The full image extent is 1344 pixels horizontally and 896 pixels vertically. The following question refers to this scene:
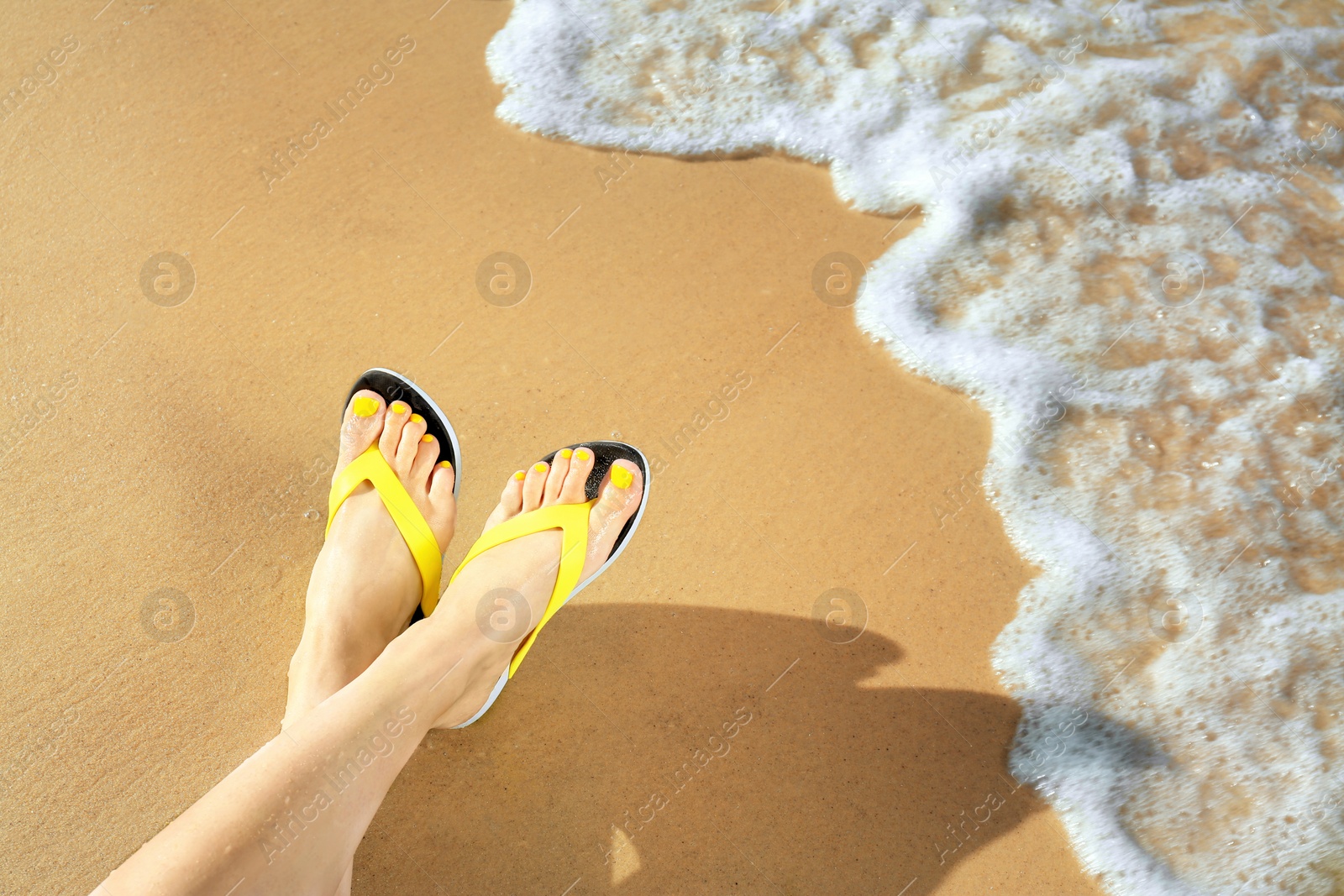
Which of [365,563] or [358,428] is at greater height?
[358,428]

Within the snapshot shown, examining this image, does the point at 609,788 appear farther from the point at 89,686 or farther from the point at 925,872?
the point at 89,686

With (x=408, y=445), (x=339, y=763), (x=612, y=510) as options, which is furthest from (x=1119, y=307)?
(x=339, y=763)

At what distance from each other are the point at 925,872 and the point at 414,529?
1208mm

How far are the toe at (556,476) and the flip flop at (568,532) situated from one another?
0.8 inches

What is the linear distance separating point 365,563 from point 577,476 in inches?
17.7

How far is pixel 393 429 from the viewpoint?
1.75m

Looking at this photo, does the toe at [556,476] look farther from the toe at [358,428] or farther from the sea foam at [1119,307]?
the sea foam at [1119,307]

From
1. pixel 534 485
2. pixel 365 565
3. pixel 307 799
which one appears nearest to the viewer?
pixel 307 799

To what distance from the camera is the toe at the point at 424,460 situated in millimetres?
1745

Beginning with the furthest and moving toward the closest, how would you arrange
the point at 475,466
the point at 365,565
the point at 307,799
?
1. the point at 475,466
2. the point at 365,565
3. the point at 307,799

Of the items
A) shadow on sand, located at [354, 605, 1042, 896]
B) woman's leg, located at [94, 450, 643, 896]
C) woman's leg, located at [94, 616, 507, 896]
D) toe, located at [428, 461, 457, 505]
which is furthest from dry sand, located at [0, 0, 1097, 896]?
woman's leg, located at [94, 616, 507, 896]

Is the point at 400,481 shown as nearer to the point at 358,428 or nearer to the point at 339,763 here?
the point at 358,428

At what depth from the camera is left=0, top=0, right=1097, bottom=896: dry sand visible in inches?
62.8

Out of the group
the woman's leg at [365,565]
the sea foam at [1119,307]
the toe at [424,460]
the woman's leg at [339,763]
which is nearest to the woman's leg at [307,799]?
the woman's leg at [339,763]
